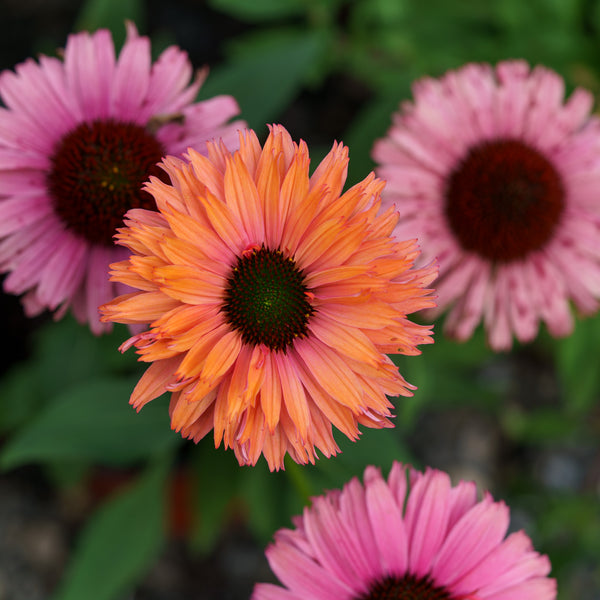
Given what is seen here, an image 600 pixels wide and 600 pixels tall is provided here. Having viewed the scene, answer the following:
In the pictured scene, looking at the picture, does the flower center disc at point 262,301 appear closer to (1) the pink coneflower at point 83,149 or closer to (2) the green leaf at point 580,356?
(1) the pink coneflower at point 83,149

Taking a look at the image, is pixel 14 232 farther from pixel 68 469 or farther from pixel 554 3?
pixel 554 3

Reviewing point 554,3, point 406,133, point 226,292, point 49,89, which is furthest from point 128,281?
point 554,3

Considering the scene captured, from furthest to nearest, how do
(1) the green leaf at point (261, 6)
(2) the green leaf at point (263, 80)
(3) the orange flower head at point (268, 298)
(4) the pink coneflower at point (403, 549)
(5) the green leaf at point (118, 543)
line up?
(1) the green leaf at point (261, 6) → (5) the green leaf at point (118, 543) → (2) the green leaf at point (263, 80) → (4) the pink coneflower at point (403, 549) → (3) the orange flower head at point (268, 298)

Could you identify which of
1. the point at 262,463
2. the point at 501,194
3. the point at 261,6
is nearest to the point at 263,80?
the point at 501,194

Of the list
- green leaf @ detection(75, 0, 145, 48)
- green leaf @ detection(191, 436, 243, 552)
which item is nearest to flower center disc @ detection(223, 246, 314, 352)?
green leaf @ detection(75, 0, 145, 48)

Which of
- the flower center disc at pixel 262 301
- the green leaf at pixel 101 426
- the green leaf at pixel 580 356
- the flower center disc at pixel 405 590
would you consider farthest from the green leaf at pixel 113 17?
the green leaf at pixel 580 356

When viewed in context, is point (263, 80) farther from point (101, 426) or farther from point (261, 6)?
point (101, 426)
